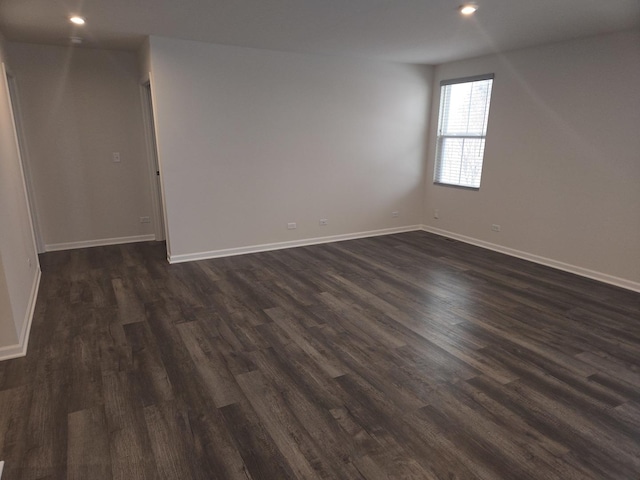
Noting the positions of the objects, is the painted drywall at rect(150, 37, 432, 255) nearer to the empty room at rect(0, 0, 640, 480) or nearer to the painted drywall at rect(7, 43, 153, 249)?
the empty room at rect(0, 0, 640, 480)

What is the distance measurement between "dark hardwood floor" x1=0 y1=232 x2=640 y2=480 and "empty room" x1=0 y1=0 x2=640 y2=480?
0.02 m

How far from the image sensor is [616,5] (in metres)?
3.03

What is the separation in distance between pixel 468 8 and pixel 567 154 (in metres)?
2.26

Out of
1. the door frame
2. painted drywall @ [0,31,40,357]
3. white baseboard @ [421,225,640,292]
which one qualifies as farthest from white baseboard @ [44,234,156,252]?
white baseboard @ [421,225,640,292]

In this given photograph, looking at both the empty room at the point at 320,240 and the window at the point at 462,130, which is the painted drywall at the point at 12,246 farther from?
the window at the point at 462,130

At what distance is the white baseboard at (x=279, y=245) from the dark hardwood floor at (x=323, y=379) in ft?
1.74

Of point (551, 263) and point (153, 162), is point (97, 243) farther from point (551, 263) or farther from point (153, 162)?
point (551, 263)

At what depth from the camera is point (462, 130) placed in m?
5.66

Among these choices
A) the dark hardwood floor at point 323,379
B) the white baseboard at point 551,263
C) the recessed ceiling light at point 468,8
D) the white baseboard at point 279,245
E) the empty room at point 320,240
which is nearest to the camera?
the dark hardwood floor at point 323,379

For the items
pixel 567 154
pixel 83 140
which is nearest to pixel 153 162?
pixel 83 140

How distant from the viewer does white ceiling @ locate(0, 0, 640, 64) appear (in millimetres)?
3045

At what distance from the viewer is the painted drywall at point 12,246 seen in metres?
2.64

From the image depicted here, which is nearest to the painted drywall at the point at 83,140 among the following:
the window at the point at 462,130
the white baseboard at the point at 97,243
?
the white baseboard at the point at 97,243

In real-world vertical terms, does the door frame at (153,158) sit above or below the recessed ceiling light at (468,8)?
below
